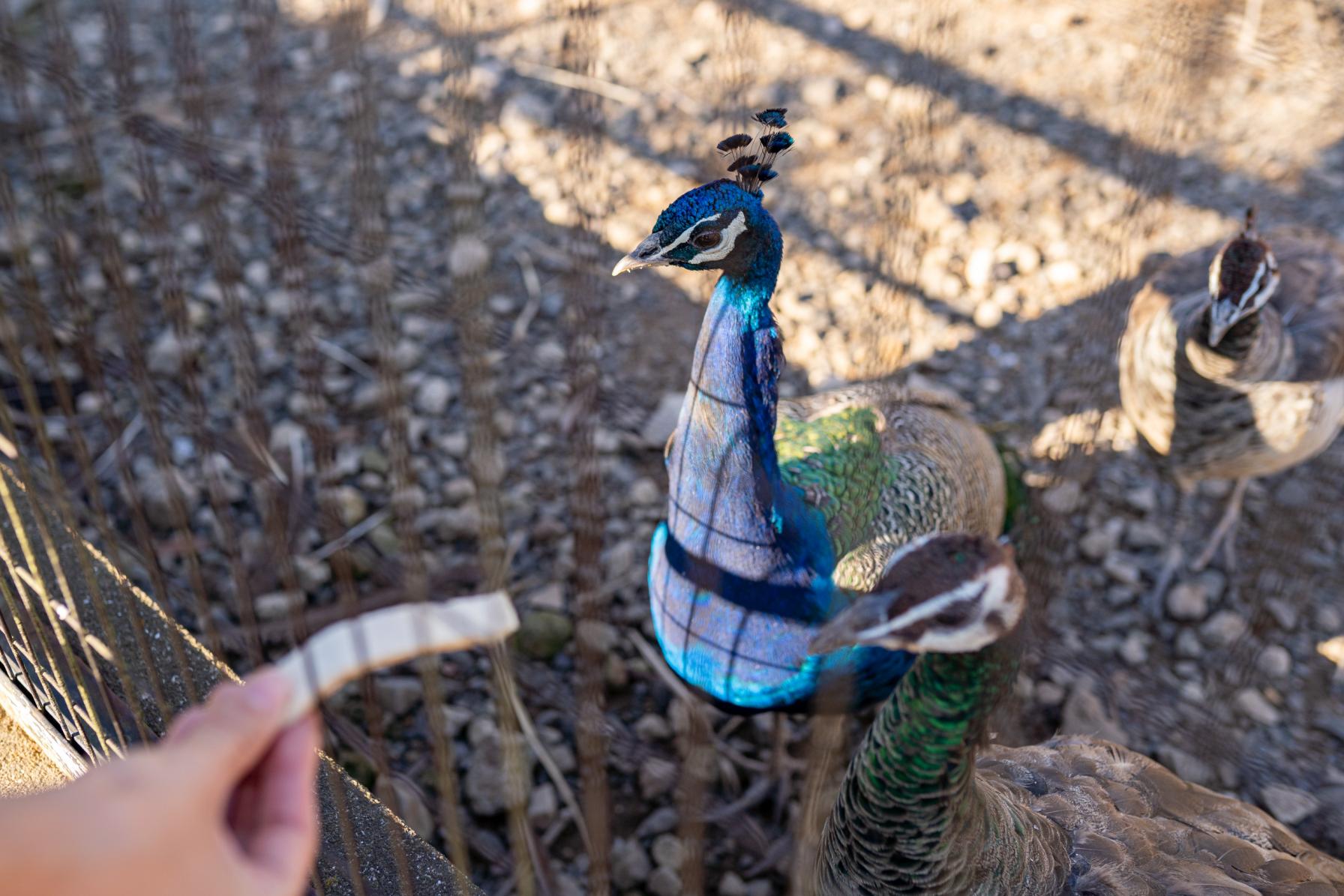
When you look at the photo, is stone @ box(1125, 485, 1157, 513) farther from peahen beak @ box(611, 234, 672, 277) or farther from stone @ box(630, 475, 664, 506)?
peahen beak @ box(611, 234, 672, 277)

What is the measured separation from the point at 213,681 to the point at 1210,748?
1.87m

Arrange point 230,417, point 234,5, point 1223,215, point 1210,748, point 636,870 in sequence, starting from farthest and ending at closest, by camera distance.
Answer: point 234,5 < point 1223,215 < point 230,417 < point 1210,748 < point 636,870

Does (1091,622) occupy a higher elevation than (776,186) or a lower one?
lower

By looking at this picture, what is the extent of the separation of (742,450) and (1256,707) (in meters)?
1.37

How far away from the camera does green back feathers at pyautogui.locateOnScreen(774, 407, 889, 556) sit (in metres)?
1.80

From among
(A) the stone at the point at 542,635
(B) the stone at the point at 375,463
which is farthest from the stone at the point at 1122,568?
(B) the stone at the point at 375,463

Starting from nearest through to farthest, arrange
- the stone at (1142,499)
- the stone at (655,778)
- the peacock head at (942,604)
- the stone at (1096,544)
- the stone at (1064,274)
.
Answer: the peacock head at (942,604)
the stone at (655,778)
the stone at (1096,544)
the stone at (1142,499)
the stone at (1064,274)

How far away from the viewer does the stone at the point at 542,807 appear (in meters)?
1.96

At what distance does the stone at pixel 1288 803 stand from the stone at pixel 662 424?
148 centimetres

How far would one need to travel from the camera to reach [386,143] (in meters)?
3.38

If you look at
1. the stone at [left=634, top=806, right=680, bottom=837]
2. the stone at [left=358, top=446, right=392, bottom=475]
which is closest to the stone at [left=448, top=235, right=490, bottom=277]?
the stone at [left=358, top=446, right=392, bottom=475]

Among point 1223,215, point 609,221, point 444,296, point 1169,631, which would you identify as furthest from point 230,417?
point 1223,215

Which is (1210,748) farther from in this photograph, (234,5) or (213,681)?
(234,5)

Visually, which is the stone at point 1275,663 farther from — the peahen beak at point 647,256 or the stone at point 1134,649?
the peahen beak at point 647,256
